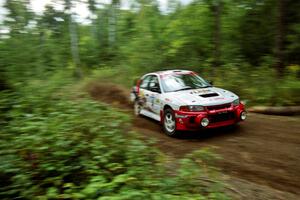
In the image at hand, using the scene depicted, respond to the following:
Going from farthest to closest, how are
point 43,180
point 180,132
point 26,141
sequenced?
point 180,132 < point 26,141 < point 43,180

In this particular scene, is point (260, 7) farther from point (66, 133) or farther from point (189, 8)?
point (66, 133)

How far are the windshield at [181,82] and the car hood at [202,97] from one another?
0.37m

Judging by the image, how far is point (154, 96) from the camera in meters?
9.98

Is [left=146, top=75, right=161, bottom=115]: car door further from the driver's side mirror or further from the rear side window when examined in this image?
the rear side window

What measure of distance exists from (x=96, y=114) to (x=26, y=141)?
134cm

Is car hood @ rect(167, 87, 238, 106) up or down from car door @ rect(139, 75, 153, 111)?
up

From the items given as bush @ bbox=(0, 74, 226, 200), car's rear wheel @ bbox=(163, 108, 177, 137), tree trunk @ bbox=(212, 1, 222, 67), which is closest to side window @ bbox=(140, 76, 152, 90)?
car's rear wheel @ bbox=(163, 108, 177, 137)

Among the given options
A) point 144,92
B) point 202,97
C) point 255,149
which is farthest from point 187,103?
point 144,92

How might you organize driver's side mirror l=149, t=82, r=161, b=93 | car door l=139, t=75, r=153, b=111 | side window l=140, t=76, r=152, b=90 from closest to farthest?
driver's side mirror l=149, t=82, r=161, b=93
car door l=139, t=75, r=153, b=111
side window l=140, t=76, r=152, b=90

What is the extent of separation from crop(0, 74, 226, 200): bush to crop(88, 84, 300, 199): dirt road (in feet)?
3.45

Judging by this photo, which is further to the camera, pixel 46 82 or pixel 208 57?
pixel 208 57

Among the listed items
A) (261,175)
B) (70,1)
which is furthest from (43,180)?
(70,1)

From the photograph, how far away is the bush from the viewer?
4.12 m

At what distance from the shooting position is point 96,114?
5.88 metres
